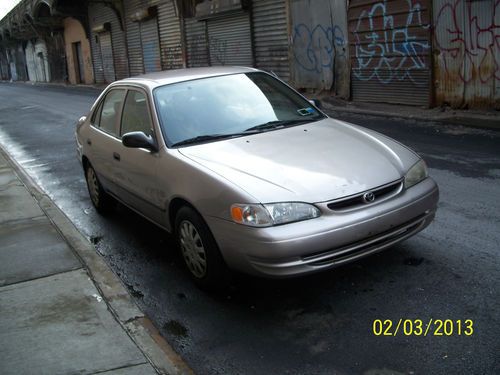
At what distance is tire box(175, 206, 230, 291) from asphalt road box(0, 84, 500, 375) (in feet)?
0.53

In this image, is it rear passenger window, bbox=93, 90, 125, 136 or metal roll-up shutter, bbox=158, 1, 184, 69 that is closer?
rear passenger window, bbox=93, 90, 125, 136

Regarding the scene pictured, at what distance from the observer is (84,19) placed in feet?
118

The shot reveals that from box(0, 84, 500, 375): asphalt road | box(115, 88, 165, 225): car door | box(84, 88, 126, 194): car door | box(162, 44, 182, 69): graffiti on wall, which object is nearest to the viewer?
box(0, 84, 500, 375): asphalt road

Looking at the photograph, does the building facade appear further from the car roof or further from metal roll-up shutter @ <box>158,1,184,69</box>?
the car roof

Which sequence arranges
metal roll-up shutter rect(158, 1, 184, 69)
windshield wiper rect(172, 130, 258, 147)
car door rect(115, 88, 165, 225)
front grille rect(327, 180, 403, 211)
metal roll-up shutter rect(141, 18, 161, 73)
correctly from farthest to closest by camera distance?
metal roll-up shutter rect(141, 18, 161, 73) → metal roll-up shutter rect(158, 1, 184, 69) → car door rect(115, 88, 165, 225) → windshield wiper rect(172, 130, 258, 147) → front grille rect(327, 180, 403, 211)

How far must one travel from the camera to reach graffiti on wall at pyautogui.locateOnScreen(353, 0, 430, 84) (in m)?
12.0

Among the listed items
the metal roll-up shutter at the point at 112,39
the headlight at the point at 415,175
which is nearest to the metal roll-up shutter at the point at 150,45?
the metal roll-up shutter at the point at 112,39

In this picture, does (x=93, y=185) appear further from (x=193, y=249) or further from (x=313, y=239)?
(x=313, y=239)

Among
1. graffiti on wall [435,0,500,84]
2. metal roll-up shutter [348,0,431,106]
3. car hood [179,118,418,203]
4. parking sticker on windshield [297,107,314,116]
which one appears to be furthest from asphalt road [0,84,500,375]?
metal roll-up shutter [348,0,431,106]

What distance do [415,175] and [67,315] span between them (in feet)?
8.65

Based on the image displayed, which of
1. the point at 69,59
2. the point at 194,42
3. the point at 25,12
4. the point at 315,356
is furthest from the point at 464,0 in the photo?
the point at 25,12

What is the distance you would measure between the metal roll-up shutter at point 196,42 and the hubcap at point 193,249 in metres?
18.4

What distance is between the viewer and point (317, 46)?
15406 millimetres
